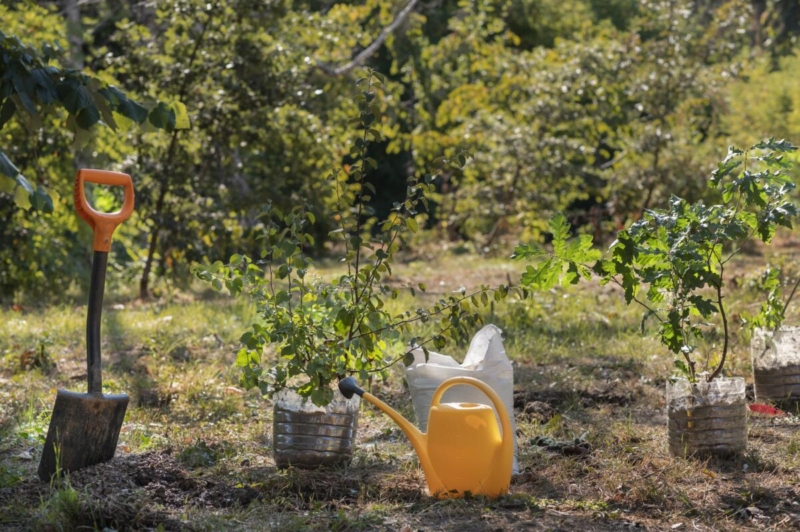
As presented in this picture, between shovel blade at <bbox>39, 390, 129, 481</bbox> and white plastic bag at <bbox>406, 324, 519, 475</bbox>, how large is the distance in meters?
1.01

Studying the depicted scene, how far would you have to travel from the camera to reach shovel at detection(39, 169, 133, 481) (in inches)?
127

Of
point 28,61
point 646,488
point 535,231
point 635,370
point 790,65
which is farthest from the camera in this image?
point 790,65

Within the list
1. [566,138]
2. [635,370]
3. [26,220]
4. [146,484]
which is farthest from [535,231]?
[146,484]

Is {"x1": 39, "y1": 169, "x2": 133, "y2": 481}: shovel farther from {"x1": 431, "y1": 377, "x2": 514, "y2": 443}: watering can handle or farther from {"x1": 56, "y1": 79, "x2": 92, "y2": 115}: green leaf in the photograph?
{"x1": 431, "y1": 377, "x2": 514, "y2": 443}: watering can handle

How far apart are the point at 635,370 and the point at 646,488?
6.77 ft

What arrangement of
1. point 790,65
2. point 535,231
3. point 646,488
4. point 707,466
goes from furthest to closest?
1. point 790,65
2. point 535,231
3. point 707,466
4. point 646,488

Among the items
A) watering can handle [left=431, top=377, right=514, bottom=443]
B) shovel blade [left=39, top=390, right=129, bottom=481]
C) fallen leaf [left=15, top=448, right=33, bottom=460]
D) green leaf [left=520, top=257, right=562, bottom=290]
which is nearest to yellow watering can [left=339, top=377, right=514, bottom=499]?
watering can handle [left=431, top=377, right=514, bottom=443]

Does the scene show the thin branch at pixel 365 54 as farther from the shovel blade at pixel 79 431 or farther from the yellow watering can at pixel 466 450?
the yellow watering can at pixel 466 450

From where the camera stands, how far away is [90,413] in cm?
326

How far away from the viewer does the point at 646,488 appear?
311 centimetres

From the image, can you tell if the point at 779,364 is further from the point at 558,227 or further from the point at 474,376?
the point at 474,376

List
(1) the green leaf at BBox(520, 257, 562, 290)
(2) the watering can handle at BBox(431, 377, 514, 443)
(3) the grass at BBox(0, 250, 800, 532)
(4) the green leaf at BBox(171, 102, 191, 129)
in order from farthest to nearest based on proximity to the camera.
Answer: (4) the green leaf at BBox(171, 102, 191, 129)
(1) the green leaf at BBox(520, 257, 562, 290)
(2) the watering can handle at BBox(431, 377, 514, 443)
(3) the grass at BBox(0, 250, 800, 532)

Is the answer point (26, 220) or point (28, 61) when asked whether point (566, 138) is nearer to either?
point (26, 220)

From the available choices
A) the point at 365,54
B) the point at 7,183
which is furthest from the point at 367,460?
the point at 365,54
